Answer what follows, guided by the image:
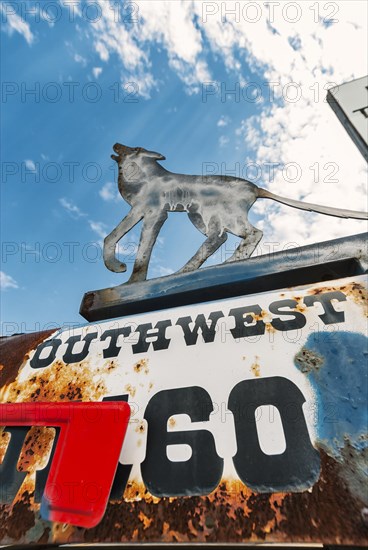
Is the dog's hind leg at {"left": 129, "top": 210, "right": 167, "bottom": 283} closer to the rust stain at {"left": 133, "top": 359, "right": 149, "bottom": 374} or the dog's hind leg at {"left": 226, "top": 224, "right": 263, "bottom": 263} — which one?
the dog's hind leg at {"left": 226, "top": 224, "right": 263, "bottom": 263}

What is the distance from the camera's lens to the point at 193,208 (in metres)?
2.48

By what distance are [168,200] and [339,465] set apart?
2.03 m

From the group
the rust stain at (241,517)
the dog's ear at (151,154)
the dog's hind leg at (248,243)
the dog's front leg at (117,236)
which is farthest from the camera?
the dog's ear at (151,154)

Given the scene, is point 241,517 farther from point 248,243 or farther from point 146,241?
point 146,241

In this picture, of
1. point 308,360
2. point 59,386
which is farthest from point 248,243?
point 59,386

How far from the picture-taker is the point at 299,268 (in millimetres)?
1636

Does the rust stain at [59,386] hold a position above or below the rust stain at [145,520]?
above

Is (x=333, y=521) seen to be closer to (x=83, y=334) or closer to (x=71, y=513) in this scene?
(x=71, y=513)

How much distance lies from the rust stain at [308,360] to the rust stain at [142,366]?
0.55 metres

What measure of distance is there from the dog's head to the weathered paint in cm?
189

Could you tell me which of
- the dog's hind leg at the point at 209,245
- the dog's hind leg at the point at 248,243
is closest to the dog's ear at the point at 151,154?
the dog's hind leg at the point at 209,245

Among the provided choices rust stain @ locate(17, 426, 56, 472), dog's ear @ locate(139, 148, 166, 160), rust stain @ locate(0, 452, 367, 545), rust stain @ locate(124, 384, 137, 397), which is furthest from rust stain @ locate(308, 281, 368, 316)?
dog's ear @ locate(139, 148, 166, 160)

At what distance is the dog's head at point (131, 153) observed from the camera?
2970 mm

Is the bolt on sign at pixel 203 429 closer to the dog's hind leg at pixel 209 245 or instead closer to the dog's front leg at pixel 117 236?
the dog's hind leg at pixel 209 245
